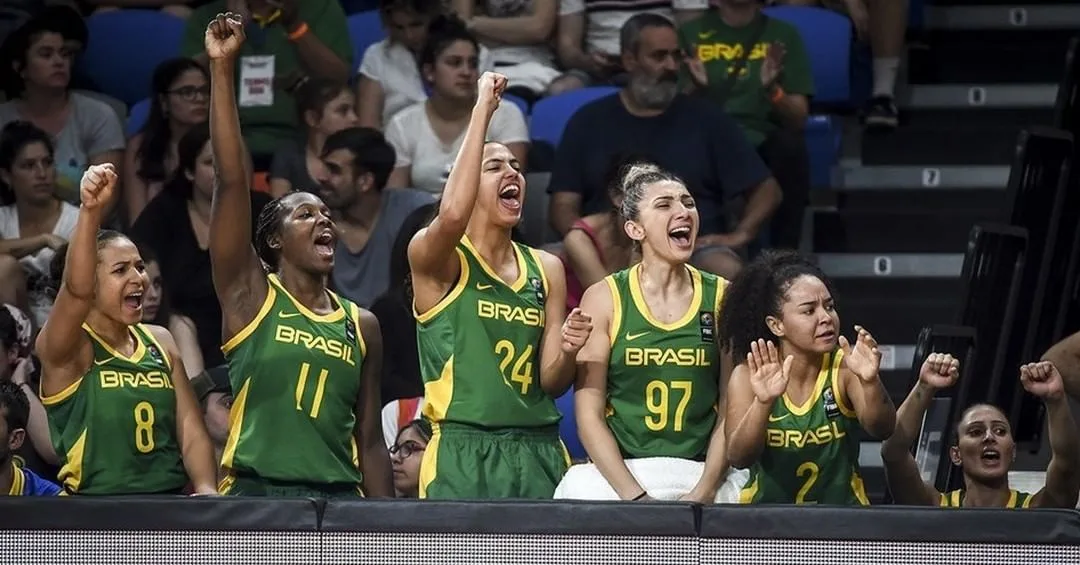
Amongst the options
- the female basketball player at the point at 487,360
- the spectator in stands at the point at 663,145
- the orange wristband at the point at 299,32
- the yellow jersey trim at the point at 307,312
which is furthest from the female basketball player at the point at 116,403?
the orange wristband at the point at 299,32

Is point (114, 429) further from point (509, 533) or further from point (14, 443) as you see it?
point (509, 533)

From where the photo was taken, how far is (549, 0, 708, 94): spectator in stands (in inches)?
353

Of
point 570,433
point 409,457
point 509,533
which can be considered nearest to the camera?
point 509,533

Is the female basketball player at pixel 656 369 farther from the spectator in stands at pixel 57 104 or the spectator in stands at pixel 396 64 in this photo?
the spectator in stands at pixel 57 104

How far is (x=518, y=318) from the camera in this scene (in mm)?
5656

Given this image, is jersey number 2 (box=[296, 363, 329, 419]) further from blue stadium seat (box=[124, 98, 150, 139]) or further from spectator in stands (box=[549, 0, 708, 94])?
spectator in stands (box=[549, 0, 708, 94])

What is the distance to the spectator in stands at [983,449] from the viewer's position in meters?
5.71

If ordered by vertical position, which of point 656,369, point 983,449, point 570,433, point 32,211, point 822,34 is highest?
point 822,34

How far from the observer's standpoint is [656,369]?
563 centimetres

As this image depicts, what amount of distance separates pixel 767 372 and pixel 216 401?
227cm

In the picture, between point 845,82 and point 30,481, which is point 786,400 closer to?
point 30,481

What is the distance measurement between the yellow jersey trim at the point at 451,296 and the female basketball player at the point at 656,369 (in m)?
0.37

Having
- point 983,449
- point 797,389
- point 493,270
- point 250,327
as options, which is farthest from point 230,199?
point 983,449

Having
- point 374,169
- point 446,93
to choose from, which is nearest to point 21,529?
point 374,169
